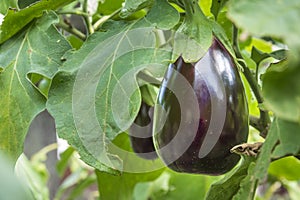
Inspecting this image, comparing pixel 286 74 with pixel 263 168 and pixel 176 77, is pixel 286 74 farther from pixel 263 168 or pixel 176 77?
pixel 176 77

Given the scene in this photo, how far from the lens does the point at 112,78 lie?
0.44m

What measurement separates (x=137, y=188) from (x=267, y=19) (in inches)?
32.6

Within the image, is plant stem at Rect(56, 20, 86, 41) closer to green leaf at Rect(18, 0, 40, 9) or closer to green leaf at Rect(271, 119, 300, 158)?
green leaf at Rect(18, 0, 40, 9)

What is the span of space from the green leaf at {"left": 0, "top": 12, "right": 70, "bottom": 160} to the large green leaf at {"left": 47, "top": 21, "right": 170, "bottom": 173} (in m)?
0.03

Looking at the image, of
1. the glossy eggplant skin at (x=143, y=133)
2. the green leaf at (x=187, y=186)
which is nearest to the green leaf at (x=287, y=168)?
the green leaf at (x=187, y=186)

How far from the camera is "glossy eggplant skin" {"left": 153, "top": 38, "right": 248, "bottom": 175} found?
43 cm

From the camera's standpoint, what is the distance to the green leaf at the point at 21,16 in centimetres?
49

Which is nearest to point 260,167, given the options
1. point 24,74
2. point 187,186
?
point 24,74

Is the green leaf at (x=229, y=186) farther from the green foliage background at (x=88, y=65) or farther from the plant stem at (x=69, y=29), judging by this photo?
the plant stem at (x=69, y=29)

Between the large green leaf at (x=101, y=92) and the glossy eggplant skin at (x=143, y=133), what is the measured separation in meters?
0.12

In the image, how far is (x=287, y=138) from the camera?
290mm

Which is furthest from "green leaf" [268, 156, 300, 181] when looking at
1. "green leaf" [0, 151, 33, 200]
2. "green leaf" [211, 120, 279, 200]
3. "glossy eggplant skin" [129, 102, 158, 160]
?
"green leaf" [0, 151, 33, 200]

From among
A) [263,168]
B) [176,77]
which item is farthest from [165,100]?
[263,168]

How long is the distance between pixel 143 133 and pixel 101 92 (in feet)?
0.52
